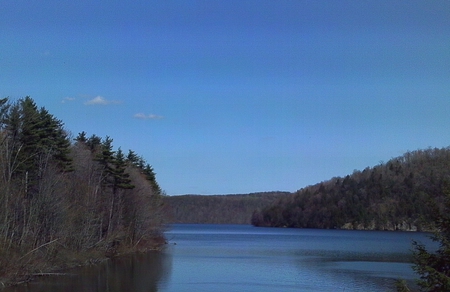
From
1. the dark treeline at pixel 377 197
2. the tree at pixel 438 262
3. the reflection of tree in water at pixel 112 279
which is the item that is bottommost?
the reflection of tree in water at pixel 112 279

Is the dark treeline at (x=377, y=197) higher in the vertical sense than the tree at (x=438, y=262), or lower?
higher

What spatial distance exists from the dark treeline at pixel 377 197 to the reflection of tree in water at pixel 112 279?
3987 inches

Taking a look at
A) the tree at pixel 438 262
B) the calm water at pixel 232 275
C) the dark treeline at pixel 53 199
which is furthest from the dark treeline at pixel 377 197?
the tree at pixel 438 262

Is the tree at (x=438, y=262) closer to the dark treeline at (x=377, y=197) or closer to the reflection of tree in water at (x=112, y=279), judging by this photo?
the reflection of tree in water at (x=112, y=279)

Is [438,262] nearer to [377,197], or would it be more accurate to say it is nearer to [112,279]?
[112,279]

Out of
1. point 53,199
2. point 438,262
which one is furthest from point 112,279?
point 438,262

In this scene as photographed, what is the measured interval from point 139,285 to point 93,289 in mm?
3500

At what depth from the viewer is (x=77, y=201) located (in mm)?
46031

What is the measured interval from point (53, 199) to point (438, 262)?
3139cm

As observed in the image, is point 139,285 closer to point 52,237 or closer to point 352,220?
point 52,237

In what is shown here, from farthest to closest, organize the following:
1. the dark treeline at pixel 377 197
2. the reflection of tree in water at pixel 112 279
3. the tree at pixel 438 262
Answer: the dark treeline at pixel 377 197 → the reflection of tree in water at pixel 112 279 → the tree at pixel 438 262

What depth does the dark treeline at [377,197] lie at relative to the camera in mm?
148250

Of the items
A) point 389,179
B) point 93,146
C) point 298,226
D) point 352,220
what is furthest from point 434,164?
point 93,146

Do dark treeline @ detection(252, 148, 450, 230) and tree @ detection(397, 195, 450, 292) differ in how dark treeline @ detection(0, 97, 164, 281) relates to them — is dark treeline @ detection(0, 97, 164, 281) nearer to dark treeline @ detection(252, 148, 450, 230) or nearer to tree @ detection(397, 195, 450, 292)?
tree @ detection(397, 195, 450, 292)
